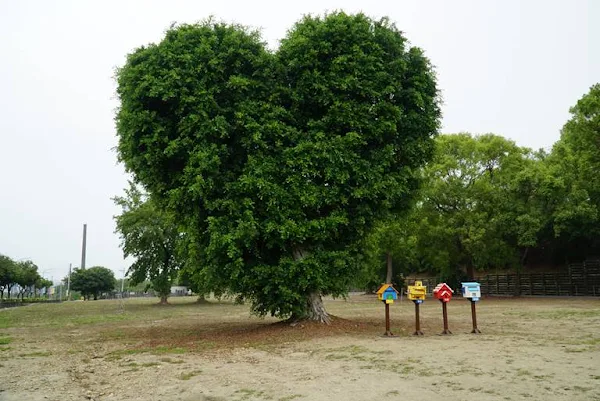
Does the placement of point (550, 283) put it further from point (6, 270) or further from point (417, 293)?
point (6, 270)

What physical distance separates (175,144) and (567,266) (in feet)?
120

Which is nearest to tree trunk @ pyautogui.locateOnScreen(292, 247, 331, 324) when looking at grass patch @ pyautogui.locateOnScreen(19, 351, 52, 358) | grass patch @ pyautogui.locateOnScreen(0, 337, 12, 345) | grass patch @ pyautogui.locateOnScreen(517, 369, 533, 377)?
grass patch @ pyautogui.locateOnScreen(19, 351, 52, 358)

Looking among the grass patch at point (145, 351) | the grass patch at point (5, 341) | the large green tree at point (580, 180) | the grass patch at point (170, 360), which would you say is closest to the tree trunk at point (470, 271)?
the large green tree at point (580, 180)

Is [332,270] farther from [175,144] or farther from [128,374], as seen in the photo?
[128,374]

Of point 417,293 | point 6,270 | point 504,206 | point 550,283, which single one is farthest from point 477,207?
point 6,270

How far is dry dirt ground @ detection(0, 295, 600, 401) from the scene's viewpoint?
287 inches

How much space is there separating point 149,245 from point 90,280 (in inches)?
1871

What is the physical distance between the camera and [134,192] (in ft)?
154

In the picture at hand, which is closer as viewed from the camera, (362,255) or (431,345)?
(431,345)

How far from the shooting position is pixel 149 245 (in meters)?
44.5

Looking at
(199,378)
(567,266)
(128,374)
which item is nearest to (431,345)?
(199,378)

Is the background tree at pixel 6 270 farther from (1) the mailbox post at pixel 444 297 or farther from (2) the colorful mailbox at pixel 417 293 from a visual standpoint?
(1) the mailbox post at pixel 444 297

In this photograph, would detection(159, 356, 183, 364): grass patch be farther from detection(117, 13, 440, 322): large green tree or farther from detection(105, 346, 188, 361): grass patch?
detection(117, 13, 440, 322): large green tree

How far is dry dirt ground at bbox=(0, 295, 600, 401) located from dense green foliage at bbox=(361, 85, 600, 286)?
19.1 meters
